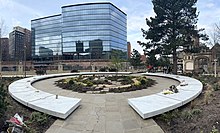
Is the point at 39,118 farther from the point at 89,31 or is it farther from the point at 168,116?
the point at 89,31

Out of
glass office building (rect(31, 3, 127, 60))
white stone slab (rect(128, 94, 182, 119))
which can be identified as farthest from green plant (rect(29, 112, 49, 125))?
glass office building (rect(31, 3, 127, 60))

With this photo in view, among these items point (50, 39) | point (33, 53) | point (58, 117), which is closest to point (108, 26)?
point (50, 39)

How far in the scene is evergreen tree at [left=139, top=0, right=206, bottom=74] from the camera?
21000 mm

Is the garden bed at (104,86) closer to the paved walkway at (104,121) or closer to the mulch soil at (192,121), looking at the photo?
the paved walkway at (104,121)

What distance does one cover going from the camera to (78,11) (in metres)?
73.7

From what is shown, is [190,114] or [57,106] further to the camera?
[57,106]

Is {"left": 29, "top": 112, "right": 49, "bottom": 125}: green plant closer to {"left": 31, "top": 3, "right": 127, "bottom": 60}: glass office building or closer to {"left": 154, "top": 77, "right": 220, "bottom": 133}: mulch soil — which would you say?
{"left": 154, "top": 77, "right": 220, "bottom": 133}: mulch soil

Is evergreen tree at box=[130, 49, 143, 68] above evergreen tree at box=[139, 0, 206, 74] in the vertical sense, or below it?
below

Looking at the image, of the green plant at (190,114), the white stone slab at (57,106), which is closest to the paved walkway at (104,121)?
the white stone slab at (57,106)

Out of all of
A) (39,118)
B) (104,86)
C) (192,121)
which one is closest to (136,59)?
(104,86)

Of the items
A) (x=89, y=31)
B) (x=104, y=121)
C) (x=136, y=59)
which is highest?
(x=89, y=31)

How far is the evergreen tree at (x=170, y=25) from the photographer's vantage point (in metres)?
21.0

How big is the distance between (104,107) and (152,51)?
15845mm

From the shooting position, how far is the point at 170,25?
21.4 m
